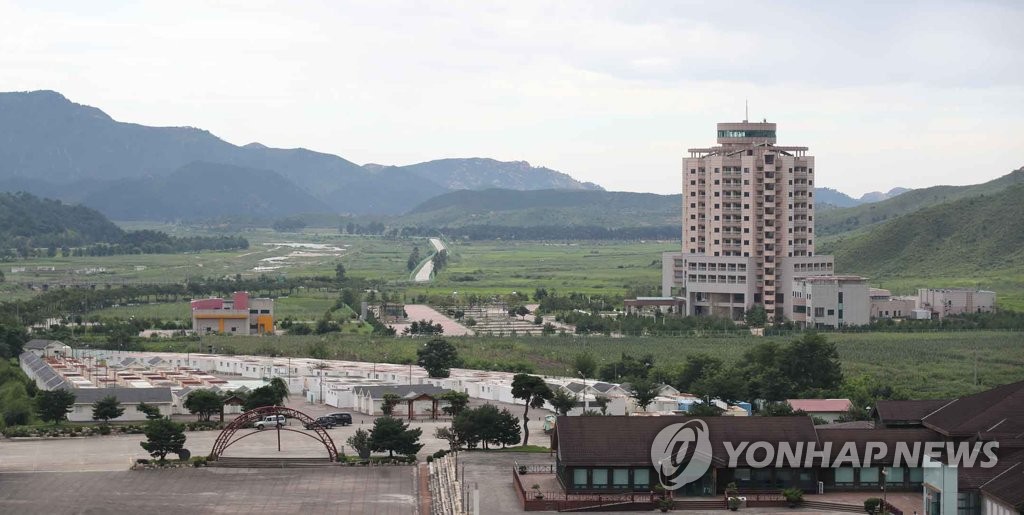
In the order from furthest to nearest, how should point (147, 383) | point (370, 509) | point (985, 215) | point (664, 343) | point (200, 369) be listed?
point (985, 215) → point (664, 343) → point (200, 369) → point (147, 383) → point (370, 509)

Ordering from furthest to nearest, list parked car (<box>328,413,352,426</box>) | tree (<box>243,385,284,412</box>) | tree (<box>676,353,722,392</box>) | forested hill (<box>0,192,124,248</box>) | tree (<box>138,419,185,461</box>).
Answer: forested hill (<box>0,192,124,248</box>) → tree (<box>676,353,722,392</box>) → tree (<box>243,385,284,412</box>) → parked car (<box>328,413,352,426</box>) → tree (<box>138,419,185,461</box>)

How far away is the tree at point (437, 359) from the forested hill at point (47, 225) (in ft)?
375

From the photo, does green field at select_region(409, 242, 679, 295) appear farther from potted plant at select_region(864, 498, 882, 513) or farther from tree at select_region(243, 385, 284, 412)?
potted plant at select_region(864, 498, 882, 513)

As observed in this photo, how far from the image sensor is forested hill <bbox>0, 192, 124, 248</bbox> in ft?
555

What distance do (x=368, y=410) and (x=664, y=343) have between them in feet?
75.1

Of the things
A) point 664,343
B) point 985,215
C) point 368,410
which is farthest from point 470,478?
point 985,215

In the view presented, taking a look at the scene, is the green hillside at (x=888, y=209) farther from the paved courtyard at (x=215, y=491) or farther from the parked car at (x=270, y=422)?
the paved courtyard at (x=215, y=491)

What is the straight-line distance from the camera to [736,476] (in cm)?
3225

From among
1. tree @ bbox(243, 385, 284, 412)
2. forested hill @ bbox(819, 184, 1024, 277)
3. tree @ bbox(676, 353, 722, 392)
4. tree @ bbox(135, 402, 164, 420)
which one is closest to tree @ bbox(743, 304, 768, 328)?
tree @ bbox(676, 353, 722, 392)

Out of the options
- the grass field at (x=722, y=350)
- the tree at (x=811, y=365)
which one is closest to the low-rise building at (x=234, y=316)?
the grass field at (x=722, y=350)

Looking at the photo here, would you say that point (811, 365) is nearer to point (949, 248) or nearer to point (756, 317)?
point (756, 317)

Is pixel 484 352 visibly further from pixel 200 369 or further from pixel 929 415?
pixel 929 415

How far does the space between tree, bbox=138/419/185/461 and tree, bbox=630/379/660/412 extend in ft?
49.2

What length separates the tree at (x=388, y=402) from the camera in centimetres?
4781
